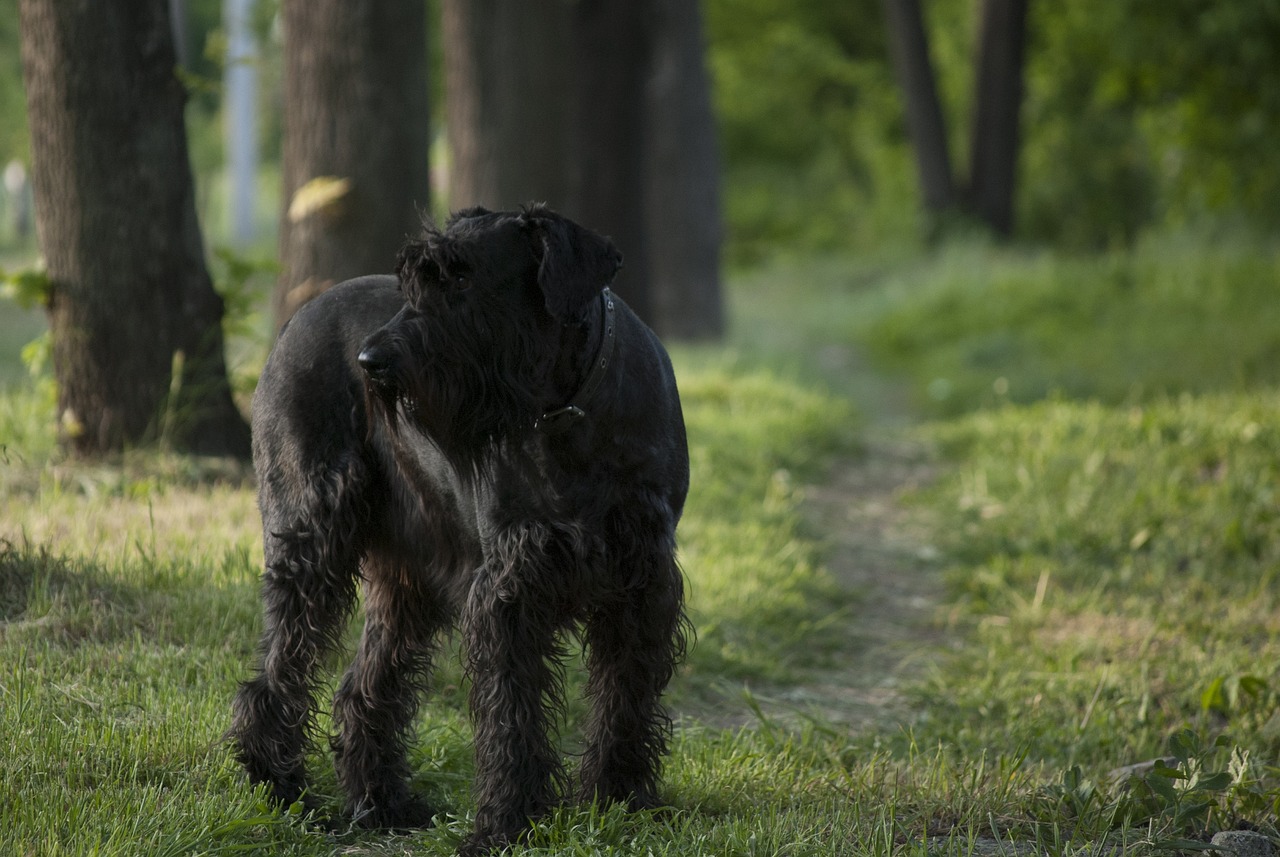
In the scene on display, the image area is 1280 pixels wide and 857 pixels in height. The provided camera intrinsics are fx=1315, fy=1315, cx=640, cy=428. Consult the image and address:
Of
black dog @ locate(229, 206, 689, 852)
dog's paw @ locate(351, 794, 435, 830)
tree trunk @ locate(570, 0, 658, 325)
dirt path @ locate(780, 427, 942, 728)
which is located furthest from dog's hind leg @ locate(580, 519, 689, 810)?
tree trunk @ locate(570, 0, 658, 325)

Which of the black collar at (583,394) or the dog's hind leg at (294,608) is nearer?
the black collar at (583,394)

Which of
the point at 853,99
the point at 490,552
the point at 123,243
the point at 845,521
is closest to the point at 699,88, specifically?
the point at 845,521

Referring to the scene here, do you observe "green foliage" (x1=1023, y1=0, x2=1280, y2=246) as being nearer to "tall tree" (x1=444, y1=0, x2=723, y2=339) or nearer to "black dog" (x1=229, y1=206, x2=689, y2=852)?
"tall tree" (x1=444, y1=0, x2=723, y2=339)

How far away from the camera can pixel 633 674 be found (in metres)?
3.71

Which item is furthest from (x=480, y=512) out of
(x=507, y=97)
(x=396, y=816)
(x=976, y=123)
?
(x=976, y=123)

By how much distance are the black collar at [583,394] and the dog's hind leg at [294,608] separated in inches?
27.1

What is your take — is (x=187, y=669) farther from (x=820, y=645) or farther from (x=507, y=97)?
(x=507, y=97)

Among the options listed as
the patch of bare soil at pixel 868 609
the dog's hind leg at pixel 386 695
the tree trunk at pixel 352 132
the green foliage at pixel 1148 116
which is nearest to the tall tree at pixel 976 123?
the green foliage at pixel 1148 116

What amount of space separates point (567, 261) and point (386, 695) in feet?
4.87

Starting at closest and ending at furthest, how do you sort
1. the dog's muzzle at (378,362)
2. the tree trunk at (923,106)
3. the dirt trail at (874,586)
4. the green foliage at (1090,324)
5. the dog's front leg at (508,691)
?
1. the dog's muzzle at (378,362)
2. the dog's front leg at (508,691)
3. the dirt trail at (874,586)
4. the green foliage at (1090,324)
5. the tree trunk at (923,106)

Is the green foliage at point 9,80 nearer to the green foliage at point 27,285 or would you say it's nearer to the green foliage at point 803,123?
the green foliage at point 27,285

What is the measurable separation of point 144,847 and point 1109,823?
255cm

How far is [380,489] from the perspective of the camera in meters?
3.92

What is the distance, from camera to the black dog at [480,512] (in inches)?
134
